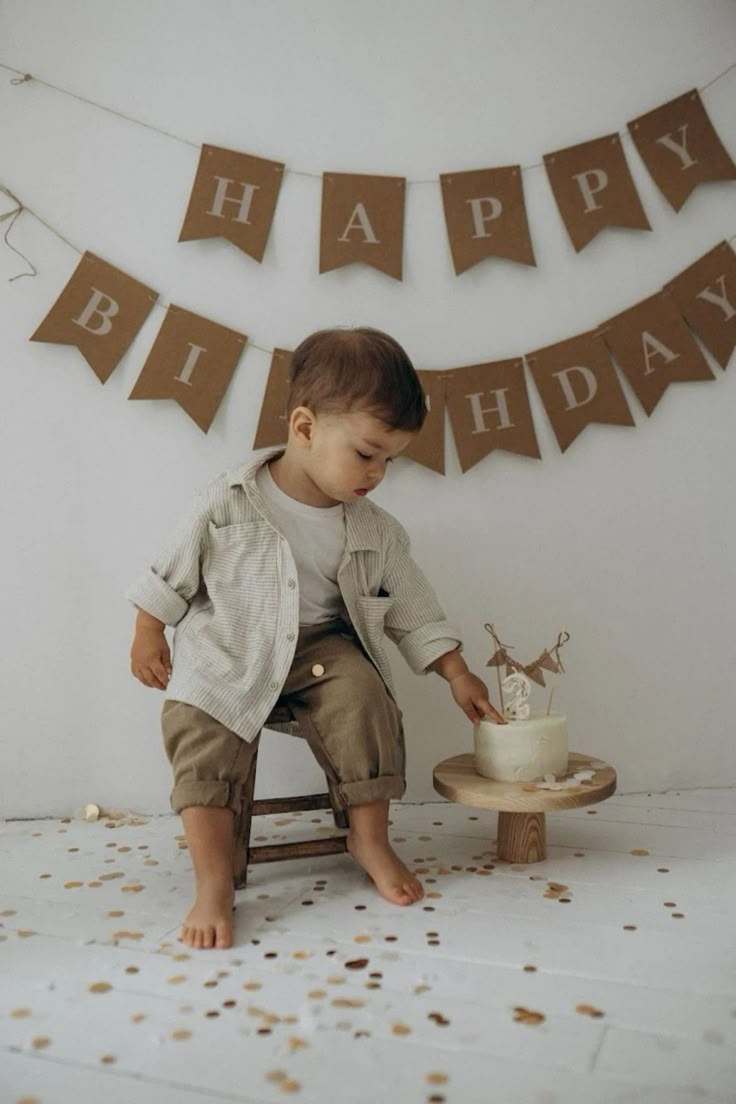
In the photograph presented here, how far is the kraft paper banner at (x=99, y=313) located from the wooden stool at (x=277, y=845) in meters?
0.86

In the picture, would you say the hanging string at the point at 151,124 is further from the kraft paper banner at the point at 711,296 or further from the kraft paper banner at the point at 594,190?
the kraft paper banner at the point at 711,296

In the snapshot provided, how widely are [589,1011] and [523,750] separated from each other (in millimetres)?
541

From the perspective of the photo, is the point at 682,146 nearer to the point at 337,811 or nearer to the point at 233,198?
the point at 233,198

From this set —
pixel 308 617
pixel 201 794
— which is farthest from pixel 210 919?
pixel 308 617

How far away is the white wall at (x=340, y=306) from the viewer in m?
2.14

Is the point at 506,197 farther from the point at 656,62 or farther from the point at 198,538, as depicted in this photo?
the point at 198,538

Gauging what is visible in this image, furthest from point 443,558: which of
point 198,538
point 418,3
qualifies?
point 418,3

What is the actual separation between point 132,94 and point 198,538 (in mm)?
989

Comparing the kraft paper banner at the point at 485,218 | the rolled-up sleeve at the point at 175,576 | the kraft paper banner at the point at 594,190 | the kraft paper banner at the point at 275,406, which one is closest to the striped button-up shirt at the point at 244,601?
the rolled-up sleeve at the point at 175,576

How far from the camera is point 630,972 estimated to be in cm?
138

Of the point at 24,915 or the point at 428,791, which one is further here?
the point at 428,791

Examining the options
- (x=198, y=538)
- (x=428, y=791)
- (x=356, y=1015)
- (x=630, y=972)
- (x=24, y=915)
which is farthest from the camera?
(x=428, y=791)

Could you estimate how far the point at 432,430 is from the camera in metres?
2.17

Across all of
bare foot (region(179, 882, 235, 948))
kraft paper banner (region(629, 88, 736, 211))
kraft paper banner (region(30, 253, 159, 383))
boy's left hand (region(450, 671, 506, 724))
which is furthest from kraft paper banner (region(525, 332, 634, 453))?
bare foot (region(179, 882, 235, 948))
